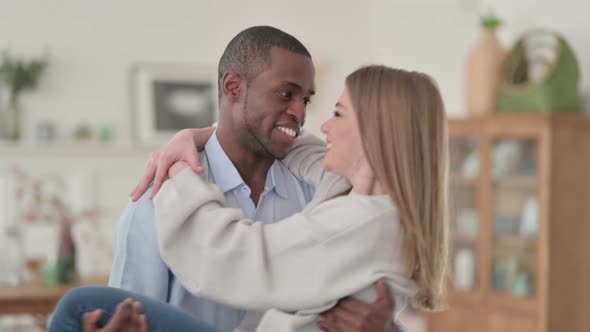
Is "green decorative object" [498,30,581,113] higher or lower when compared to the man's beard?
lower

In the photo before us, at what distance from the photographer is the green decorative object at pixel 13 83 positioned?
6.25 metres

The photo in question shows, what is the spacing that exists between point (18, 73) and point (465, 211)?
3.43 metres

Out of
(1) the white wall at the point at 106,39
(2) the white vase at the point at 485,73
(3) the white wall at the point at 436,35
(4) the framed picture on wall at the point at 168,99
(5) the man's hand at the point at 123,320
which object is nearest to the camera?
(5) the man's hand at the point at 123,320

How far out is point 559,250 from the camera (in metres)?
4.78

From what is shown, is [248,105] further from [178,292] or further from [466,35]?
[466,35]

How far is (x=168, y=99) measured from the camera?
6855 millimetres

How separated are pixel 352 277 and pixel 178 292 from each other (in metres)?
0.34

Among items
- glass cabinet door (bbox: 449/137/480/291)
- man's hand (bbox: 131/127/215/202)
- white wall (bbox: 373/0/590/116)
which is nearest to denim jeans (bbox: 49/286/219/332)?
man's hand (bbox: 131/127/215/202)

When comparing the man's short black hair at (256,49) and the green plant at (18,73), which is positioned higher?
the man's short black hair at (256,49)

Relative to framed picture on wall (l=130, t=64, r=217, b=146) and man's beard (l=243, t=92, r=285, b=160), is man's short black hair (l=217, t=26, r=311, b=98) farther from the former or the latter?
framed picture on wall (l=130, t=64, r=217, b=146)

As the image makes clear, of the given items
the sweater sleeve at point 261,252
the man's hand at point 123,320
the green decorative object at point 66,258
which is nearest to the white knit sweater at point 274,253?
the sweater sleeve at point 261,252

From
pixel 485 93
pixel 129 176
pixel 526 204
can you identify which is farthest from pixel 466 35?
pixel 129 176

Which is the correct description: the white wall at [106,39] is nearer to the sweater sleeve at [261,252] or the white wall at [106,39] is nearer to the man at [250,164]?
the man at [250,164]

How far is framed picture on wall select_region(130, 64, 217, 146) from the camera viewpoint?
6703mm
